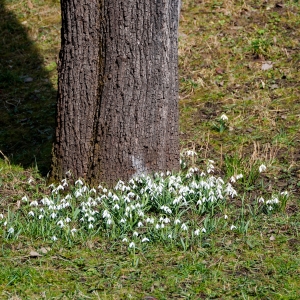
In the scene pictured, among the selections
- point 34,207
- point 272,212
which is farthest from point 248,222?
point 34,207

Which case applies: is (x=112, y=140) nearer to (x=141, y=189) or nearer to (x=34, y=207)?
(x=141, y=189)

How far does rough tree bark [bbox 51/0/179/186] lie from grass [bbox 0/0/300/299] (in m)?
0.36

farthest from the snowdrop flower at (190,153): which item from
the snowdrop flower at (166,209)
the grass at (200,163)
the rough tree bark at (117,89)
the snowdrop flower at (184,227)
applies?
the snowdrop flower at (184,227)

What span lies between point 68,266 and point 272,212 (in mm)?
1822

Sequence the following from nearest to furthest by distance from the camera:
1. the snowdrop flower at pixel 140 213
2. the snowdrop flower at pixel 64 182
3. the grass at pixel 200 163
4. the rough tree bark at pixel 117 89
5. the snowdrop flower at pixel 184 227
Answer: the grass at pixel 200 163, the snowdrop flower at pixel 184 227, the snowdrop flower at pixel 140 213, the rough tree bark at pixel 117 89, the snowdrop flower at pixel 64 182

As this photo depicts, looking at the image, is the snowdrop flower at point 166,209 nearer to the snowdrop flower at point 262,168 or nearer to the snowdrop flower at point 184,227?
the snowdrop flower at point 184,227

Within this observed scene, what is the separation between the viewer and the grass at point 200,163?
464 cm

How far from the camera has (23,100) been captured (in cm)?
873

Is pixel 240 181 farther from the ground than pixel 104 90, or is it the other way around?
pixel 104 90

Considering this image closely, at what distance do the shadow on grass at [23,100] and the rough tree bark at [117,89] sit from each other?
2.61 ft

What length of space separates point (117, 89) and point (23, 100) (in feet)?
10.4

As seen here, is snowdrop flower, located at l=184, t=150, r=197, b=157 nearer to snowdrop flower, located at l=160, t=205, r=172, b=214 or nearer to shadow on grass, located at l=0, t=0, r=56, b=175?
snowdrop flower, located at l=160, t=205, r=172, b=214

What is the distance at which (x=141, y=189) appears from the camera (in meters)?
5.80

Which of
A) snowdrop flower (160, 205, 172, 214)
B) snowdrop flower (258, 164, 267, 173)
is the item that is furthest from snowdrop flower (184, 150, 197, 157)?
snowdrop flower (160, 205, 172, 214)
